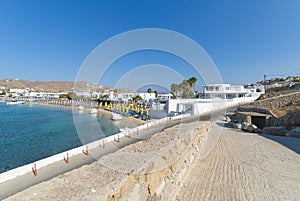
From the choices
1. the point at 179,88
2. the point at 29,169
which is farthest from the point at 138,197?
the point at 179,88

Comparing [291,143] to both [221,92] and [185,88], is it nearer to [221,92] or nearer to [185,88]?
[185,88]

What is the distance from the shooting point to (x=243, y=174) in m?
5.50

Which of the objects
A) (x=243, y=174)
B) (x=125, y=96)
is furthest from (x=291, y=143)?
(x=125, y=96)

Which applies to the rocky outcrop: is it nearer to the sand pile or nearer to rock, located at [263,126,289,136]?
rock, located at [263,126,289,136]

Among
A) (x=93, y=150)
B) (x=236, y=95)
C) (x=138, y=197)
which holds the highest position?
(x=236, y=95)

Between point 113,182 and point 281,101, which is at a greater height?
point 281,101

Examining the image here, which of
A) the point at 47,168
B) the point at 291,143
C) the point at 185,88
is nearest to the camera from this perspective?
the point at 47,168

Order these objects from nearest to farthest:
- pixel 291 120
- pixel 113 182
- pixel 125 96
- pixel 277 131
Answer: pixel 113 182 < pixel 277 131 < pixel 291 120 < pixel 125 96

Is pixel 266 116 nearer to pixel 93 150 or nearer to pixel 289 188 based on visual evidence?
pixel 289 188

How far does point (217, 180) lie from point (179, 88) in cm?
3633

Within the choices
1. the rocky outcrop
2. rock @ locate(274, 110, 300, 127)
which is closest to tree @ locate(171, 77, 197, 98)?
the rocky outcrop

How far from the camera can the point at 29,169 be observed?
4.84 metres

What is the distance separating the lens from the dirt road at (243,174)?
14.4 feet

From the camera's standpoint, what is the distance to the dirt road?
4395 millimetres
